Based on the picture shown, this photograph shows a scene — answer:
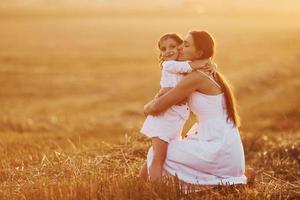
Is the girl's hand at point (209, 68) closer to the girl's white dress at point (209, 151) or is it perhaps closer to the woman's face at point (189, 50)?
the woman's face at point (189, 50)

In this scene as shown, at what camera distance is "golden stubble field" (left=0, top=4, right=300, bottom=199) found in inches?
235

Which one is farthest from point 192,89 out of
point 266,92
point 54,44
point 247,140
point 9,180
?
point 54,44

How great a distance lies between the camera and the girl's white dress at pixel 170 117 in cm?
611

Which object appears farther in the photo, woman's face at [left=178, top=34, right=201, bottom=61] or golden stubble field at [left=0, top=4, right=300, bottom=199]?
woman's face at [left=178, top=34, right=201, bottom=61]

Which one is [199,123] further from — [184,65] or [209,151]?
[184,65]

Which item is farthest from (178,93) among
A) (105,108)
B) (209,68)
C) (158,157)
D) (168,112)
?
(105,108)

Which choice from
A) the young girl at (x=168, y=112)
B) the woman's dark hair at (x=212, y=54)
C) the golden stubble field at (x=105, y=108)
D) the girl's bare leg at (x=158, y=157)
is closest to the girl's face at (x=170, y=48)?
the young girl at (x=168, y=112)

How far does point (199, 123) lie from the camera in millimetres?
6281

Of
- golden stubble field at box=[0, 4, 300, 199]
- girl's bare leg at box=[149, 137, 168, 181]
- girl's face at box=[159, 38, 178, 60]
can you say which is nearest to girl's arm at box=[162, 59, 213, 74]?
girl's face at box=[159, 38, 178, 60]

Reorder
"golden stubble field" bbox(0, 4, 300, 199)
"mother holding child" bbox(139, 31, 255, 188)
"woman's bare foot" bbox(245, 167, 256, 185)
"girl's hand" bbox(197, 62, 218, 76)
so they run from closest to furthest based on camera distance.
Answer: "golden stubble field" bbox(0, 4, 300, 199)
"mother holding child" bbox(139, 31, 255, 188)
"girl's hand" bbox(197, 62, 218, 76)
"woman's bare foot" bbox(245, 167, 256, 185)

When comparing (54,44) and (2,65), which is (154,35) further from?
(2,65)

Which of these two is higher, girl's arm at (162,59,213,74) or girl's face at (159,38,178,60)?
girl's face at (159,38,178,60)

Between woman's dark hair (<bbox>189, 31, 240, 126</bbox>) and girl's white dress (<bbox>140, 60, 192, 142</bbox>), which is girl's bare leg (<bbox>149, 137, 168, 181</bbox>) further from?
woman's dark hair (<bbox>189, 31, 240, 126</bbox>)

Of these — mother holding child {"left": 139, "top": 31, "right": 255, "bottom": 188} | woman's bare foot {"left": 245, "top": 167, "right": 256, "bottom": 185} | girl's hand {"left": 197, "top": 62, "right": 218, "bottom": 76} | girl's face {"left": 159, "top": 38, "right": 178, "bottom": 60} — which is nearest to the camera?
mother holding child {"left": 139, "top": 31, "right": 255, "bottom": 188}
